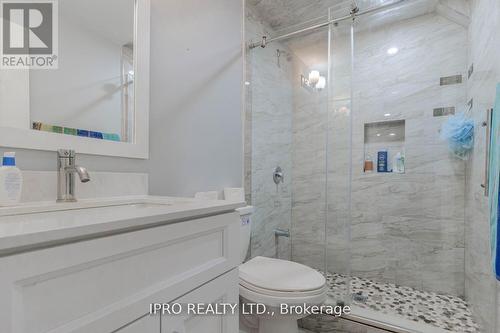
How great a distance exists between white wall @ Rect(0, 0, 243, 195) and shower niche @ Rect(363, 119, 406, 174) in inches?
48.1

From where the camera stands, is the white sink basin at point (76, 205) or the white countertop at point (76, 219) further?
the white sink basin at point (76, 205)

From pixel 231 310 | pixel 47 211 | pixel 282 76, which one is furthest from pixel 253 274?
pixel 282 76

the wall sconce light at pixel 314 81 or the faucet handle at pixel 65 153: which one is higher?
the wall sconce light at pixel 314 81

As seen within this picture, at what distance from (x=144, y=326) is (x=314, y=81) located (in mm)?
2157

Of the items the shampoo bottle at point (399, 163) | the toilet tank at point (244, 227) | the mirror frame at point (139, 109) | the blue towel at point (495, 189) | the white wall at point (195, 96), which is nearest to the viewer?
the blue towel at point (495, 189)

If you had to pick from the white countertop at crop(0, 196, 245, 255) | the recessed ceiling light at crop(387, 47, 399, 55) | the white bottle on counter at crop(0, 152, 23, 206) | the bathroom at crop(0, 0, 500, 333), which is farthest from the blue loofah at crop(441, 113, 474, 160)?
the white bottle on counter at crop(0, 152, 23, 206)

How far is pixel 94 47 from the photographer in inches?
40.6

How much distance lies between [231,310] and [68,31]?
1173 millimetres

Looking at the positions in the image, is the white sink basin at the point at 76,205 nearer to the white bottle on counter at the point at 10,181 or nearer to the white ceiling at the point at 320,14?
the white bottle on counter at the point at 10,181

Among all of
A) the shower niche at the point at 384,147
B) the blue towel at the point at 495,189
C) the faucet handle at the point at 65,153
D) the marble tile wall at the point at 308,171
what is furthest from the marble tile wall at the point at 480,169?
the faucet handle at the point at 65,153

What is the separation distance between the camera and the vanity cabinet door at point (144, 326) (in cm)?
54

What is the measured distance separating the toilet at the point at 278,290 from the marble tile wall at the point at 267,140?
528mm

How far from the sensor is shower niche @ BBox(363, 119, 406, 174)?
2197 mm

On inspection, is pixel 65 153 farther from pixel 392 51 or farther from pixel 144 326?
pixel 392 51
